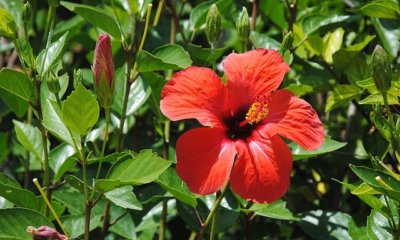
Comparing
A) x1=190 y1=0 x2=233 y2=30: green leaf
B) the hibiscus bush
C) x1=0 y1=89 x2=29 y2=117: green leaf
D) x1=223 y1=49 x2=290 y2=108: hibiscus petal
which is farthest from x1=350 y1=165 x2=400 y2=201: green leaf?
x1=0 y1=89 x2=29 y2=117: green leaf

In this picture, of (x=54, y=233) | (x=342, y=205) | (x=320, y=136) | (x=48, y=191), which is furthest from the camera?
(x=342, y=205)

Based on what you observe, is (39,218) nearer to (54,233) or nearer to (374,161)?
(54,233)

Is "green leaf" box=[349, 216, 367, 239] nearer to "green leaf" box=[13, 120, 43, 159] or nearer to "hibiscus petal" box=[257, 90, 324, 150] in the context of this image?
"hibiscus petal" box=[257, 90, 324, 150]

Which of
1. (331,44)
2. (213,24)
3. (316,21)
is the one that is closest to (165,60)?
(213,24)

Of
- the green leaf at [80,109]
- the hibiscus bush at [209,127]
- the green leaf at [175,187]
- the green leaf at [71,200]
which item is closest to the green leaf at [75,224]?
the hibiscus bush at [209,127]

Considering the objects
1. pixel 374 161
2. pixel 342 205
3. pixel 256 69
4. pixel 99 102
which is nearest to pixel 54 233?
pixel 99 102
